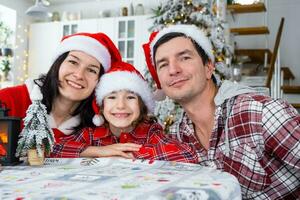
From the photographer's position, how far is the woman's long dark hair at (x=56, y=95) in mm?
1701

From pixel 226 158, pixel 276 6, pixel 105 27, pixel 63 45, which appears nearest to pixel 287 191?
pixel 226 158

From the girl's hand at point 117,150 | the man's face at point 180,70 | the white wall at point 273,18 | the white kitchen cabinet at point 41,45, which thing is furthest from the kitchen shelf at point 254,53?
the girl's hand at point 117,150

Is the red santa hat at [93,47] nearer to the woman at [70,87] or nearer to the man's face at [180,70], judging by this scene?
the woman at [70,87]

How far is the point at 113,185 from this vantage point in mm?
816

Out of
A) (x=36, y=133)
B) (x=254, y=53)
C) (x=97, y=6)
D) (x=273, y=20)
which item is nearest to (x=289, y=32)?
(x=273, y=20)

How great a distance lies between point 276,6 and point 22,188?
6689mm

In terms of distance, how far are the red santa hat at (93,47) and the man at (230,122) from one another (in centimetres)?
25

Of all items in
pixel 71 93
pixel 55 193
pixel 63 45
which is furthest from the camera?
pixel 63 45

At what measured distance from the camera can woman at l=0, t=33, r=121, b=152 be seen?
1653 millimetres

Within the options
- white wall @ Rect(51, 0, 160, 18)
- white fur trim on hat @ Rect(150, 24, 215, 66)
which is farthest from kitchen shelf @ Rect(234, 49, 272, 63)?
white fur trim on hat @ Rect(150, 24, 215, 66)

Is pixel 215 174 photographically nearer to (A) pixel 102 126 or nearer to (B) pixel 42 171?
(B) pixel 42 171

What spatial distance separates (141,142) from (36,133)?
495mm

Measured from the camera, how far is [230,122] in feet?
4.68

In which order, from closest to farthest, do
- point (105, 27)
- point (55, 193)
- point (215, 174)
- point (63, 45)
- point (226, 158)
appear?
point (55, 193) → point (215, 174) → point (226, 158) → point (63, 45) → point (105, 27)
